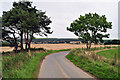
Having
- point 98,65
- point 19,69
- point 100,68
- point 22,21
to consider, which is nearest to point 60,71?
point 19,69

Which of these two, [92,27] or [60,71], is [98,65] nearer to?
[60,71]

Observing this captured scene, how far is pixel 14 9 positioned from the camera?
3322 centimetres

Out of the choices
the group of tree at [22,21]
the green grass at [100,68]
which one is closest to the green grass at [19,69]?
the green grass at [100,68]

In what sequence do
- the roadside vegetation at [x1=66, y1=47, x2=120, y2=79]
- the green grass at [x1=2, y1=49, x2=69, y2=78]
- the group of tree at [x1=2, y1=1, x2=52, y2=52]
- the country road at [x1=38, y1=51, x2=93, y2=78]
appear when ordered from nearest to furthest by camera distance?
the green grass at [x1=2, y1=49, x2=69, y2=78] < the country road at [x1=38, y1=51, x2=93, y2=78] < the roadside vegetation at [x1=66, y1=47, x2=120, y2=79] < the group of tree at [x1=2, y1=1, x2=52, y2=52]

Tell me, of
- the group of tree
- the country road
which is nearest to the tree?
the group of tree

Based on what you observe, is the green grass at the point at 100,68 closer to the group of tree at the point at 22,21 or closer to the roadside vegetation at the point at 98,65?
the roadside vegetation at the point at 98,65

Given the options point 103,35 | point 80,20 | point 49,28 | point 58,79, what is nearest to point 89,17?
point 80,20

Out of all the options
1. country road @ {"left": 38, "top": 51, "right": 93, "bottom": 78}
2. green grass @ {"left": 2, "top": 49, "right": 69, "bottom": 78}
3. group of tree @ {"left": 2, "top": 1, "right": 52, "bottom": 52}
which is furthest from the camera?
group of tree @ {"left": 2, "top": 1, "right": 52, "bottom": 52}

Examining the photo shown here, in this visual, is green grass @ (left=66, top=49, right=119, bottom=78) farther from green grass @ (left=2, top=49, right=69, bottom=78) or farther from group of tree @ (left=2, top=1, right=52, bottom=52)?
group of tree @ (left=2, top=1, right=52, bottom=52)

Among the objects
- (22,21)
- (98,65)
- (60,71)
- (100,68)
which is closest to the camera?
(60,71)

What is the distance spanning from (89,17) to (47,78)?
1254 inches

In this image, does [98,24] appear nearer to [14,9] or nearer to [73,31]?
[73,31]

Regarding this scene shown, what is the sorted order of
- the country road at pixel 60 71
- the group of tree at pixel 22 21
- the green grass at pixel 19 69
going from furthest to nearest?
1. the group of tree at pixel 22 21
2. the country road at pixel 60 71
3. the green grass at pixel 19 69

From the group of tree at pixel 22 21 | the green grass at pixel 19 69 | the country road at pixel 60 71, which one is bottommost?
the country road at pixel 60 71
